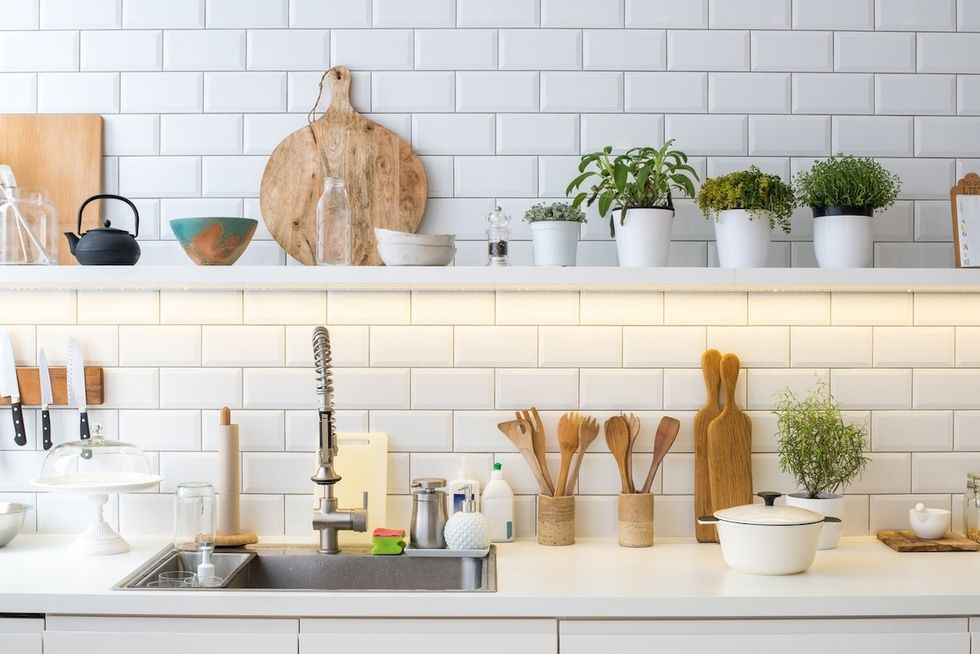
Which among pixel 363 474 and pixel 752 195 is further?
pixel 363 474

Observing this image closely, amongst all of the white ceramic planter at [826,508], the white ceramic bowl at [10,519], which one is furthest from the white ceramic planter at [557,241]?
the white ceramic bowl at [10,519]

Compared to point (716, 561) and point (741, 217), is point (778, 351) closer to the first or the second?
point (741, 217)

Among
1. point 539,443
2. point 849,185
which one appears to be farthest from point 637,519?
point 849,185

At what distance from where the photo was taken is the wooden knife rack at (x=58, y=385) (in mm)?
2496

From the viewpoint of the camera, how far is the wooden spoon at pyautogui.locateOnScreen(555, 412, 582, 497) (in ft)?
8.03

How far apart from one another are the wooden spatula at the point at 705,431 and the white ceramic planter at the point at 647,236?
0.34 m

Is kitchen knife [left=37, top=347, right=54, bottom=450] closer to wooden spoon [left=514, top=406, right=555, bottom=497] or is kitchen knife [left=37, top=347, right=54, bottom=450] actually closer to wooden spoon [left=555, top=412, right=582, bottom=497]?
wooden spoon [left=514, top=406, right=555, bottom=497]

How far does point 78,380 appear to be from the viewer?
248 centimetres

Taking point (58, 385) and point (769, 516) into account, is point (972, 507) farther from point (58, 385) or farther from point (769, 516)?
point (58, 385)

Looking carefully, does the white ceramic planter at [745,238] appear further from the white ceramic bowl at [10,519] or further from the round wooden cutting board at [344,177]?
the white ceramic bowl at [10,519]

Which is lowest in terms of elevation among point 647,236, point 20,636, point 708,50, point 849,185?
point 20,636

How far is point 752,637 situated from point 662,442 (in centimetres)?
63

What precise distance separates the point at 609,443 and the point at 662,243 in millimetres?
530

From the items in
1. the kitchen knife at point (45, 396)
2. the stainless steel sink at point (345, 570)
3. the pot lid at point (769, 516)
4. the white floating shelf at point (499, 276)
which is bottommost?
the stainless steel sink at point (345, 570)
